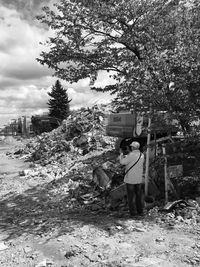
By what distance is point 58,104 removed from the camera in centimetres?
4184

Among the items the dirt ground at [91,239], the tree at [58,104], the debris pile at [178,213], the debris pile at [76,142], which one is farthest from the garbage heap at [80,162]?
the tree at [58,104]

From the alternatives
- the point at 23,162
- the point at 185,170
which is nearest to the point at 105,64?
the point at 185,170

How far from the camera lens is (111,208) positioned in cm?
674

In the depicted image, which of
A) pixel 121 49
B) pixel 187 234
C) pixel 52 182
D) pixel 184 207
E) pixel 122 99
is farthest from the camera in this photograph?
pixel 52 182

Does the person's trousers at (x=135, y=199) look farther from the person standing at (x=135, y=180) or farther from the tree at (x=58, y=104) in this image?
the tree at (x=58, y=104)

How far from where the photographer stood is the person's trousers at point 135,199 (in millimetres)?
6062

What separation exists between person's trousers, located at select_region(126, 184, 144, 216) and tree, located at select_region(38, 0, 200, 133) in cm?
177

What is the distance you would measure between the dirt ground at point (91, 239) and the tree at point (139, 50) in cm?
248

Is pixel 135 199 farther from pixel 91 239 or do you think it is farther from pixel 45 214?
pixel 45 214

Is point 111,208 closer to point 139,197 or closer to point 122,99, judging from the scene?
point 139,197

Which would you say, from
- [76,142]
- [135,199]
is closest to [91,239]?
[135,199]

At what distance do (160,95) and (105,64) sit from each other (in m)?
3.26

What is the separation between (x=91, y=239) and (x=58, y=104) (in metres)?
37.8

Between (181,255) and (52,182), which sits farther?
(52,182)
